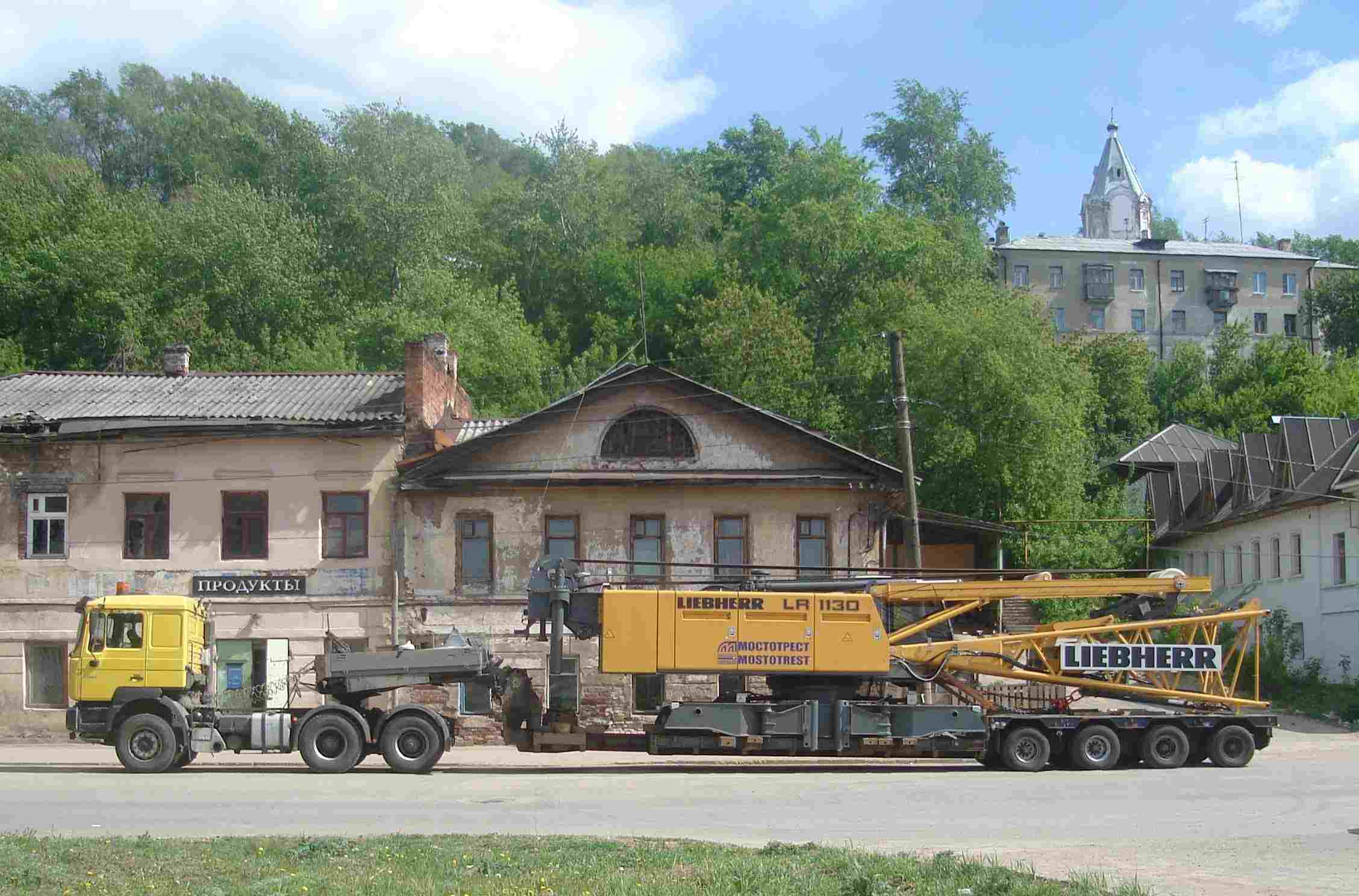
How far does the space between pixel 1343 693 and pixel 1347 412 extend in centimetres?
2936

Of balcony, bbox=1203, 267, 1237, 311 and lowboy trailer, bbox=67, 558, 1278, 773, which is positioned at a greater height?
balcony, bbox=1203, 267, 1237, 311

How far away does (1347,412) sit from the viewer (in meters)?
61.2

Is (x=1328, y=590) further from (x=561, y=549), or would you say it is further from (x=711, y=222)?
(x=711, y=222)

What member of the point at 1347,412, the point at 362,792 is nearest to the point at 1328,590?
the point at 1347,412

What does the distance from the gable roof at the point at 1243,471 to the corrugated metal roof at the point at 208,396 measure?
25.0 metres

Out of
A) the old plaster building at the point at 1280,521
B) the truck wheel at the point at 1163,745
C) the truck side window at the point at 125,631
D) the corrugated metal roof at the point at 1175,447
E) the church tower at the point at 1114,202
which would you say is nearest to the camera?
the truck side window at the point at 125,631

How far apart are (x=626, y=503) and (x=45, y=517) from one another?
12.9 m

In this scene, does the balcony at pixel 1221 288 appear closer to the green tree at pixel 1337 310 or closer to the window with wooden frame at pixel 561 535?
the green tree at pixel 1337 310

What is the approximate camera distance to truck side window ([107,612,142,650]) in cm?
2298

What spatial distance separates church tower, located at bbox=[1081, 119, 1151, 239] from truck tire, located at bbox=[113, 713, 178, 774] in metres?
113

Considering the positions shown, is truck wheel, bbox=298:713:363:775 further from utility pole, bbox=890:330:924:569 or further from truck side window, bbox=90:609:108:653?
utility pole, bbox=890:330:924:569

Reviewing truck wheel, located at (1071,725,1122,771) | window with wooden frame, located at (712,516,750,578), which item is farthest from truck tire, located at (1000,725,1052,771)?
window with wooden frame, located at (712,516,750,578)

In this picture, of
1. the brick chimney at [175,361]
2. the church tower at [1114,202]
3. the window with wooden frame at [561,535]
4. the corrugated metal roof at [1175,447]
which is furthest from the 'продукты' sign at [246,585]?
the church tower at [1114,202]

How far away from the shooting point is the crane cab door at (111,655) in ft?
74.6
